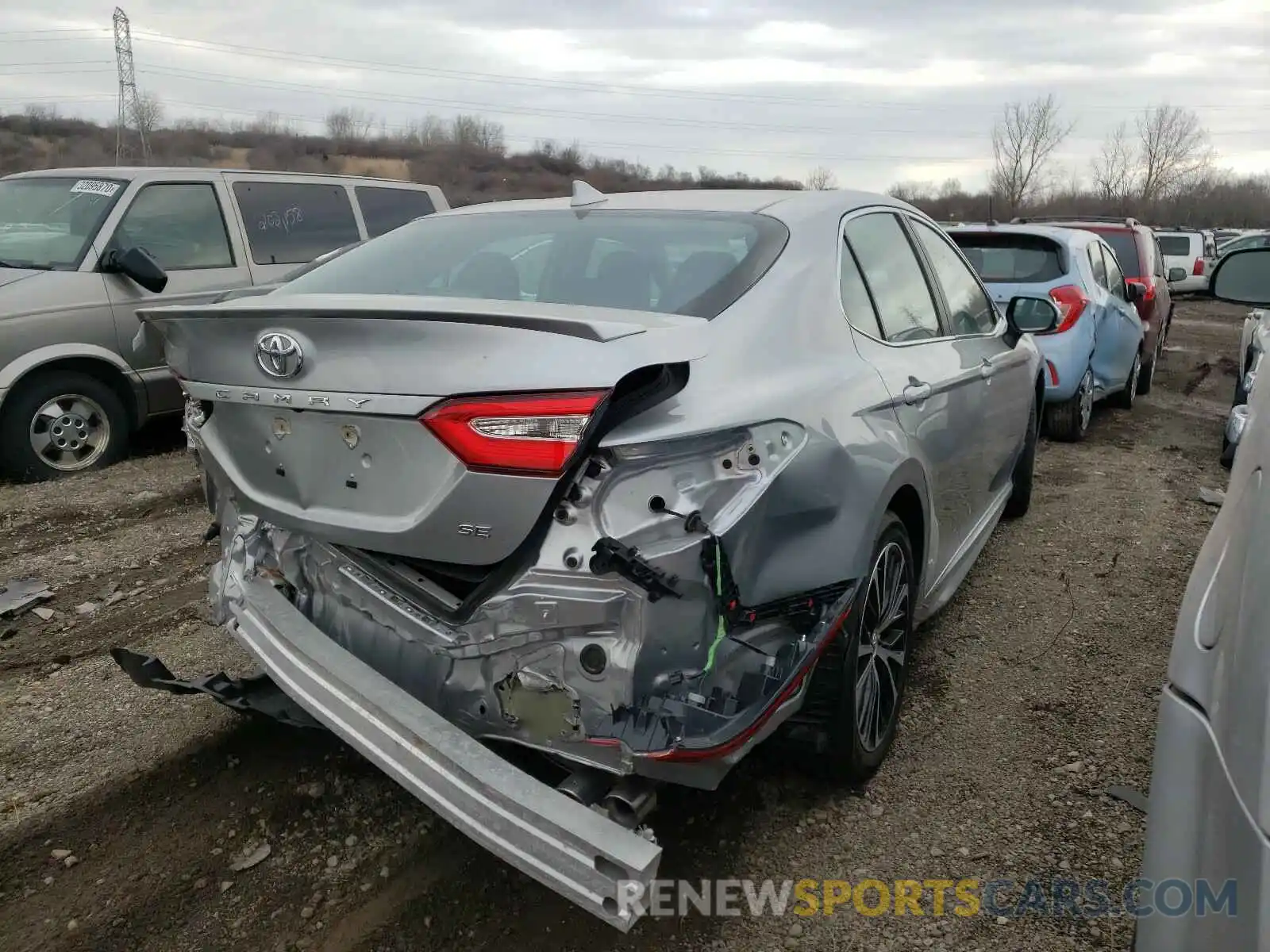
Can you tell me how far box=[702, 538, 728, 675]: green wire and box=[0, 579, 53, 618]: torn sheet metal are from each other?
3.58 meters

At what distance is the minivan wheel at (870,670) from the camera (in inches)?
106

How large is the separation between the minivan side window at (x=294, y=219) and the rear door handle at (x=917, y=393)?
223 inches

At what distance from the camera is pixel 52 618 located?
4.30 m

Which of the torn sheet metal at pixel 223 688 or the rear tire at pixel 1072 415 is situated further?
the rear tire at pixel 1072 415

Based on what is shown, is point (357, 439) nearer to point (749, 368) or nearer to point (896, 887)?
point (749, 368)

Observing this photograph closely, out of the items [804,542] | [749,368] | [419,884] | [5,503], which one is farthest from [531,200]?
[5,503]

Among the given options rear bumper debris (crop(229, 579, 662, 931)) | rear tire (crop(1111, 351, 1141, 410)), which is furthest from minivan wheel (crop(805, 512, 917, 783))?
rear tire (crop(1111, 351, 1141, 410))

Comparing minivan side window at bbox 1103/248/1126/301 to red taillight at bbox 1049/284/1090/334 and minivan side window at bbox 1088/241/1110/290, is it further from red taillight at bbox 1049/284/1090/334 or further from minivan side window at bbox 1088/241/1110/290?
red taillight at bbox 1049/284/1090/334

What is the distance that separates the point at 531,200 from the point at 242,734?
2.18m

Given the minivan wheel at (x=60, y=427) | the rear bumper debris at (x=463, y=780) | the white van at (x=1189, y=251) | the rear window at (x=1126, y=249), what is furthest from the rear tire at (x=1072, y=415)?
the white van at (x=1189, y=251)

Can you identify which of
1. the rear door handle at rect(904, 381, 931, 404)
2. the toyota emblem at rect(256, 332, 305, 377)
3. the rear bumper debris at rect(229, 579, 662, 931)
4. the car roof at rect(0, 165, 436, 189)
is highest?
the car roof at rect(0, 165, 436, 189)

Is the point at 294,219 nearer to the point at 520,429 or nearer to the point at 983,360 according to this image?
the point at 983,360

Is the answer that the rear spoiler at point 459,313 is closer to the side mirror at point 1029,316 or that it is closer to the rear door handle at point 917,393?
the rear door handle at point 917,393

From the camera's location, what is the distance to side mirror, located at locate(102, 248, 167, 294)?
6.42m
